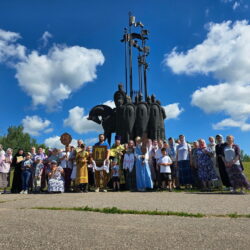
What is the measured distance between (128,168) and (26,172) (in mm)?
3441

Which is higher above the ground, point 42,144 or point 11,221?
point 42,144

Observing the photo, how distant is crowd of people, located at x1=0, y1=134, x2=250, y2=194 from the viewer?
863cm

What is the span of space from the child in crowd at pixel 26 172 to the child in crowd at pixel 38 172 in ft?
0.65

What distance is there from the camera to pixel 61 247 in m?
2.62

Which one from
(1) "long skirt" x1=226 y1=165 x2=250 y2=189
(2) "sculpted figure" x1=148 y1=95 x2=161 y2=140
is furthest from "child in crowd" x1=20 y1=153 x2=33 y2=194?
(2) "sculpted figure" x1=148 y1=95 x2=161 y2=140

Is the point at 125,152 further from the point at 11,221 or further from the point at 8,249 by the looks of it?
the point at 8,249

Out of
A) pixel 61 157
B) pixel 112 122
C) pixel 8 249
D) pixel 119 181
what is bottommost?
pixel 8 249

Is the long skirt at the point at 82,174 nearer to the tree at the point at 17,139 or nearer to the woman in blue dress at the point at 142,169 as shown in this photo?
the woman in blue dress at the point at 142,169

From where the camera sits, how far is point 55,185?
28.9 ft

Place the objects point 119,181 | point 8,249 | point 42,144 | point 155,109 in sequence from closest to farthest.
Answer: point 8,249, point 119,181, point 155,109, point 42,144

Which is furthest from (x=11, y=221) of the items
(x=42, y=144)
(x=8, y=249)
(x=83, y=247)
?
(x=42, y=144)

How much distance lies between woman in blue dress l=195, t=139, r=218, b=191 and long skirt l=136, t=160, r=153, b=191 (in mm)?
1530

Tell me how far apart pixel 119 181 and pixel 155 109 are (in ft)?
26.8

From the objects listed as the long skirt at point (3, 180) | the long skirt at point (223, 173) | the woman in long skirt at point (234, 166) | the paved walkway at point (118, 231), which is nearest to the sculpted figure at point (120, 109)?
the long skirt at point (3, 180)
